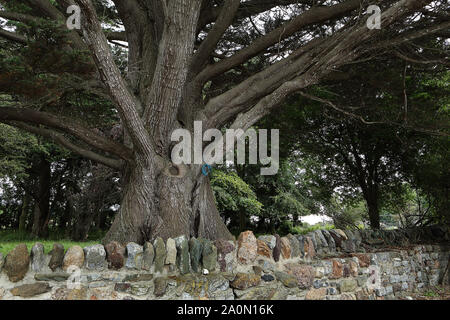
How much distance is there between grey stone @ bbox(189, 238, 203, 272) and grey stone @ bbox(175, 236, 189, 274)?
2.1 inches

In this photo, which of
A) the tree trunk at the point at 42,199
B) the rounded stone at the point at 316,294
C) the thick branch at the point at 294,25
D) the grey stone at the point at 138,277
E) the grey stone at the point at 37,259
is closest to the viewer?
the grey stone at the point at 37,259

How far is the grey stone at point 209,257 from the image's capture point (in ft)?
10.4

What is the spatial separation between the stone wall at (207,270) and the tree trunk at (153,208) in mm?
1131

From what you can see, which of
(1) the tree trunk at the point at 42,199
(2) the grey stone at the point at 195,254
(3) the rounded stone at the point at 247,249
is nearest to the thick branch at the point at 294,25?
(3) the rounded stone at the point at 247,249

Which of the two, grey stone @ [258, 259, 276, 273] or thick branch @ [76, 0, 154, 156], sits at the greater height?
thick branch @ [76, 0, 154, 156]

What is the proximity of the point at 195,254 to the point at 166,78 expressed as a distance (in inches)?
90.8

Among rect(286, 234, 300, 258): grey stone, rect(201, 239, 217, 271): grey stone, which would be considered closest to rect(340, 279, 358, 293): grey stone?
rect(286, 234, 300, 258): grey stone

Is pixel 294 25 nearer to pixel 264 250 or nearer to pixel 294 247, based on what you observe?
pixel 294 247

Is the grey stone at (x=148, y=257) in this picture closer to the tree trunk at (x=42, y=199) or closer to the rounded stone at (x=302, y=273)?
the rounded stone at (x=302, y=273)

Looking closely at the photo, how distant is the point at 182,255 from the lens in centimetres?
311

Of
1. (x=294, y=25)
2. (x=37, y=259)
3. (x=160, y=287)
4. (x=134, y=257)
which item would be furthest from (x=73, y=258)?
(x=294, y=25)

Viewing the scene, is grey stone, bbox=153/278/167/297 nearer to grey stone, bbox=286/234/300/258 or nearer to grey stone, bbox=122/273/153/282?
grey stone, bbox=122/273/153/282

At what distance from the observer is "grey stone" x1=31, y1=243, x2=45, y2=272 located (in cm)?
Answer: 265

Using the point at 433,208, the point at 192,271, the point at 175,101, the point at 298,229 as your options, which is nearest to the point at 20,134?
the point at 175,101
